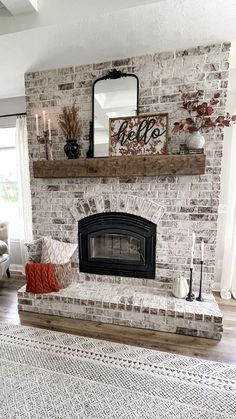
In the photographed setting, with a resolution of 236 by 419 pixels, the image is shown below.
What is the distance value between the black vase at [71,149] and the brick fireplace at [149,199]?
0.53 ft

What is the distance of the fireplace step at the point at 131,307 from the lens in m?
2.23

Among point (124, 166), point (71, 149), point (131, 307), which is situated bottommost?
point (131, 307)

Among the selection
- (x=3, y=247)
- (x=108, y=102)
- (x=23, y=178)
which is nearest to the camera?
(x=108, y=102)

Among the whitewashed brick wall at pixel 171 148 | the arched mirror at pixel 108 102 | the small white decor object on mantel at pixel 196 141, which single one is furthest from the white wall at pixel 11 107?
the small white decor object on mantel at pixel 196 141

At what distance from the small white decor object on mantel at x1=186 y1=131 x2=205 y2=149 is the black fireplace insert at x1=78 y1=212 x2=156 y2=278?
0.90 meters

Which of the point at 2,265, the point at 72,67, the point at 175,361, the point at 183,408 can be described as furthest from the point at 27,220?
the point at 183,408

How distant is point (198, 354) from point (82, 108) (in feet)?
8.65

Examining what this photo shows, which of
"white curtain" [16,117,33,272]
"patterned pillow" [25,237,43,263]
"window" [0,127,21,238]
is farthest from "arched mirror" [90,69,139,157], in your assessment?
"window" [0,127,21,238]

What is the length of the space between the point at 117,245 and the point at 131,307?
0.76 m

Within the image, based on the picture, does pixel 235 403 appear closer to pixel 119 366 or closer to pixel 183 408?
pixel 183 408

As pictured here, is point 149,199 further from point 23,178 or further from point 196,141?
point 23,178

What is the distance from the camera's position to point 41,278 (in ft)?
8.54

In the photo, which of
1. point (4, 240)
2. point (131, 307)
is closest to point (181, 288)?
point (131, 307)

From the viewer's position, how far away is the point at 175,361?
76.9 inches
